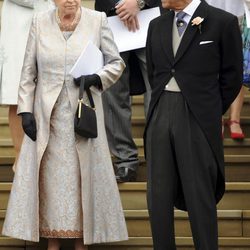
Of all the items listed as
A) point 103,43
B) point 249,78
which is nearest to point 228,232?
point 249,78

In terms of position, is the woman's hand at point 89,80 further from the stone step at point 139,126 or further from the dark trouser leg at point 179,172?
the stone step at point 139,126

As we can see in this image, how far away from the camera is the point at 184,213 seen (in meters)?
7.39

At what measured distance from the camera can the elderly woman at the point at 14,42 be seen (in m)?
7.89

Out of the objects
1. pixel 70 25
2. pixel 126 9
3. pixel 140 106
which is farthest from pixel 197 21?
pixel 140 106

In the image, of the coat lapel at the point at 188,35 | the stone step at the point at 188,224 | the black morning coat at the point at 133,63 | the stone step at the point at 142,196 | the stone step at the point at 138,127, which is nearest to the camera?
the coat lapel at the point at 188,35

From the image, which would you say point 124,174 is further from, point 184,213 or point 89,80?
point 89,80

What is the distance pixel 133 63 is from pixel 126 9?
432 mm

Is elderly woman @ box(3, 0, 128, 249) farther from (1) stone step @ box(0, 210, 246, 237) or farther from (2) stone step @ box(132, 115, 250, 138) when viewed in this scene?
(2) stone step @ box(132, 115, 250, 138)

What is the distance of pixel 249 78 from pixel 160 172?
50.0 inches

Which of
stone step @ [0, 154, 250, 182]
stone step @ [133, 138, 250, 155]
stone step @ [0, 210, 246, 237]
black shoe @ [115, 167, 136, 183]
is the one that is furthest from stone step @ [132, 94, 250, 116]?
stone step @ [0, 210, 246, 237]

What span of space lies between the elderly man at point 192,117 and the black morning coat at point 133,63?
4.79 feet

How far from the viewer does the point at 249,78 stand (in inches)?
281

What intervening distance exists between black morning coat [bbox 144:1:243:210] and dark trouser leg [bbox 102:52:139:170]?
155 centimetres

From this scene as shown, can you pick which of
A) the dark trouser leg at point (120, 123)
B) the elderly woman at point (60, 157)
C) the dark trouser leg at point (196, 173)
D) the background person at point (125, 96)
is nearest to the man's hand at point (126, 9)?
the background person at point (125, 96)
